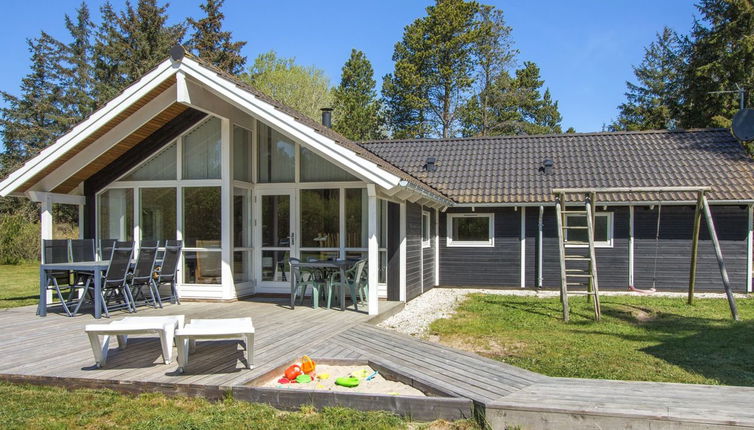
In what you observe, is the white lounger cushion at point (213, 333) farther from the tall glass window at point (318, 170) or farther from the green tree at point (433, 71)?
the green tree at point (433, 71)

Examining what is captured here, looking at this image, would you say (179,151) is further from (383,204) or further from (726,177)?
(726,177)

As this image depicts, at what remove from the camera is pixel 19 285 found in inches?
583

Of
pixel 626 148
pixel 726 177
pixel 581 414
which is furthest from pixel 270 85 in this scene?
pixel 581 414

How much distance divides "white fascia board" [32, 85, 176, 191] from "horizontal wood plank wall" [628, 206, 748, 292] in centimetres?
1031

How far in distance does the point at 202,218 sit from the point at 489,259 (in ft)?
22.7

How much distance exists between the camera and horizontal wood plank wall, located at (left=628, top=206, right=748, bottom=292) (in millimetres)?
13227

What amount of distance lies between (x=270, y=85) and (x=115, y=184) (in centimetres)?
2732

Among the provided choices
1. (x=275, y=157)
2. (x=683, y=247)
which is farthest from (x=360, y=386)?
(x=683, y=247)

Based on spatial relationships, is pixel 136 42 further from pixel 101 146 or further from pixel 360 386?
pixel 360 386

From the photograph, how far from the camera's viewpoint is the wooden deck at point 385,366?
429 centimetres

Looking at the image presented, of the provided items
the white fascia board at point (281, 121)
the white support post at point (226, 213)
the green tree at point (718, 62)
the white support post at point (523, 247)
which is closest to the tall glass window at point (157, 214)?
the white support post at point (226, 213)

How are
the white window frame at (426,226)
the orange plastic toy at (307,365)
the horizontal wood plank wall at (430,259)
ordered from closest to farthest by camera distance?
the orange plastic toy at (307,365)
the white window frame at (426,226)
the horizontal wood plank wall at (430,259)

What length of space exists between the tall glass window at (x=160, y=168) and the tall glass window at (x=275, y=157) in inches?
59.0

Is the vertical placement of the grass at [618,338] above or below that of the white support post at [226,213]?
below
